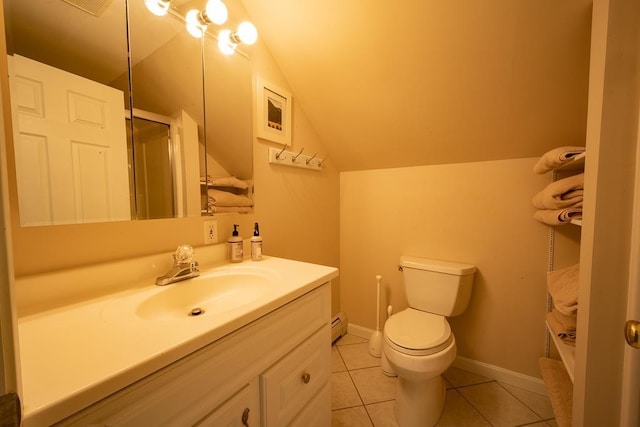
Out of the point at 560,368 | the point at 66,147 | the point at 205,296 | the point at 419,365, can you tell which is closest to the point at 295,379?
the point at 205,296

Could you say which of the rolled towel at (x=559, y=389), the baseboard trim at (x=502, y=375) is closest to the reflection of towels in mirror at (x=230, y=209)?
the rolled towel at (x=559, y=389)

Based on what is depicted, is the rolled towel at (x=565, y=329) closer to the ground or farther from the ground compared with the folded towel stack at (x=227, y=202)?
closer to the ground

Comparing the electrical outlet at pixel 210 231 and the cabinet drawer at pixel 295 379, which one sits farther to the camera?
the electrical outlet at pixel 210 231

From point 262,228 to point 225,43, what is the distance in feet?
2.99

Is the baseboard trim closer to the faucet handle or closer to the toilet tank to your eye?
the toilet tank

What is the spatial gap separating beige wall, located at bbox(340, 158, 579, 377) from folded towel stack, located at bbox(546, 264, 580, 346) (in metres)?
0.36

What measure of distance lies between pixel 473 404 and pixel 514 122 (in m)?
1.54

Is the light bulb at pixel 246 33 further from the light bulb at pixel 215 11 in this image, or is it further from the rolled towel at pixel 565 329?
the rolled towel at pixel 565 329

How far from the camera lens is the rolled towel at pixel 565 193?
3.39 ft

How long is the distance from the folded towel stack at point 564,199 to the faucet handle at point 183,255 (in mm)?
1534

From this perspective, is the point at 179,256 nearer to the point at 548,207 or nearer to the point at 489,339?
the point at 548,207

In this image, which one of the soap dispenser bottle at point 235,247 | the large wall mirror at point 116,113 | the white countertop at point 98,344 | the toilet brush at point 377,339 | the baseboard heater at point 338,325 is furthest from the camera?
the baseboard heater at point 338,325

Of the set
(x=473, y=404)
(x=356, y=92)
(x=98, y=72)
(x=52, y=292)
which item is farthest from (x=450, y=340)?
(x=98, y=72)

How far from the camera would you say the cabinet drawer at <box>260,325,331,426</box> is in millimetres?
720
